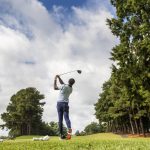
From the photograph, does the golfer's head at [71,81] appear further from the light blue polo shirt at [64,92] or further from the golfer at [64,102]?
the light blue polo shirt at [64,92]

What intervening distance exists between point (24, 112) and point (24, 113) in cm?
31

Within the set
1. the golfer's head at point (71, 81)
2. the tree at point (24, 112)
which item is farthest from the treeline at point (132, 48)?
the tree at point (24, 112)

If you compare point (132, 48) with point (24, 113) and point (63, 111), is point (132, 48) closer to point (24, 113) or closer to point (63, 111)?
point (63, 111)

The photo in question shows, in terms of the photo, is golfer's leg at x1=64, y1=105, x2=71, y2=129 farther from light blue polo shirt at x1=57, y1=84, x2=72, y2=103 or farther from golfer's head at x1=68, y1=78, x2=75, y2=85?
golfer's head at x1=68, y1=78, x2=75, y2=85

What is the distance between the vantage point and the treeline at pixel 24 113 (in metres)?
122

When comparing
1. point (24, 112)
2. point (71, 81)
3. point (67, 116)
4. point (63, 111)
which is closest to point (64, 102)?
point (63, 111)

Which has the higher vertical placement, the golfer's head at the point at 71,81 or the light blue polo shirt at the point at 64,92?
the golfer's head at the point at 71,81

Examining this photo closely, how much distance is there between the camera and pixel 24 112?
123125mm

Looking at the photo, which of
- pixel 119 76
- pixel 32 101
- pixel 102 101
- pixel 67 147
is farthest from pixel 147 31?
pixel 32 101

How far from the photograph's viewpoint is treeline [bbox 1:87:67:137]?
12231cm

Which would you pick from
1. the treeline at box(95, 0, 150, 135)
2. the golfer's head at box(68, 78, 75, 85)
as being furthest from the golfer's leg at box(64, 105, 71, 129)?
the treeline at box(95, 0, 150, 135)

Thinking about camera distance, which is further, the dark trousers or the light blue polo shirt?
the light blue polo shirt

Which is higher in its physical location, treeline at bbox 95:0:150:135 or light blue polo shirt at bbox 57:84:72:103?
treeline at bbox 95:0:150:135

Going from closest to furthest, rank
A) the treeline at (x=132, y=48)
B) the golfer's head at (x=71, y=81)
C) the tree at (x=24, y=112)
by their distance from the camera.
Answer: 1. the golfer's head at (x=71, y=81)
2. the treeline at (x=132, y=48)
3. the tree at (x=24, y=112)
